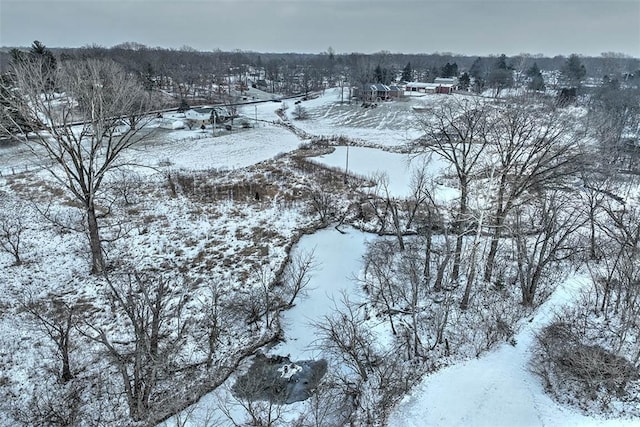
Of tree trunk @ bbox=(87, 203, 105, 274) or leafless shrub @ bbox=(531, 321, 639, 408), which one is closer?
leafless shrub @ bbox=(531, 321, 639, 408)

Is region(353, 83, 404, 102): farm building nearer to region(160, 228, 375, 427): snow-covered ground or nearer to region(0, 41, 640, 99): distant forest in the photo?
region(0, 41, 640, 99): distant forest

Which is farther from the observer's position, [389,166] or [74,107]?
[389,166]

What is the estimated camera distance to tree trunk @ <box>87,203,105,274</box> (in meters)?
15.8

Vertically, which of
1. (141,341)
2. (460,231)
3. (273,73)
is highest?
(273,73)

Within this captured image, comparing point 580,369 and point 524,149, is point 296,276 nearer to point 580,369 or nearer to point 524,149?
point 524,149

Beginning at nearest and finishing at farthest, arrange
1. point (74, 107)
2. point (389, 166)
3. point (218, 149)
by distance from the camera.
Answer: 1. point (74, 107)
2. point (389, 166)
3. point (218, 149)

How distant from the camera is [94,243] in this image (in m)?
16.3

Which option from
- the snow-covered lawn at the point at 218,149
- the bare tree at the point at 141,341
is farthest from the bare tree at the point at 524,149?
the snow-covered lawn at the point at 218,149

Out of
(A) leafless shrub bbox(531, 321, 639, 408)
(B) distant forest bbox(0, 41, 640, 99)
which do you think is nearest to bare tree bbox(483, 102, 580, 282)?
(A) leafless shrub bbox(531, 321, 639, 408)

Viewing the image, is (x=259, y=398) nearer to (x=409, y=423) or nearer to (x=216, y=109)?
(x=409, y=423)

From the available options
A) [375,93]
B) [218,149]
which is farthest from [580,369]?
[375,93]

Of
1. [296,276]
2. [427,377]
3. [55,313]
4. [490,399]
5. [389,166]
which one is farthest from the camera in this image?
[389,166]

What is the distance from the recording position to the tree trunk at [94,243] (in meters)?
15.8

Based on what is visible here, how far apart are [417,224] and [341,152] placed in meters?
18.5
